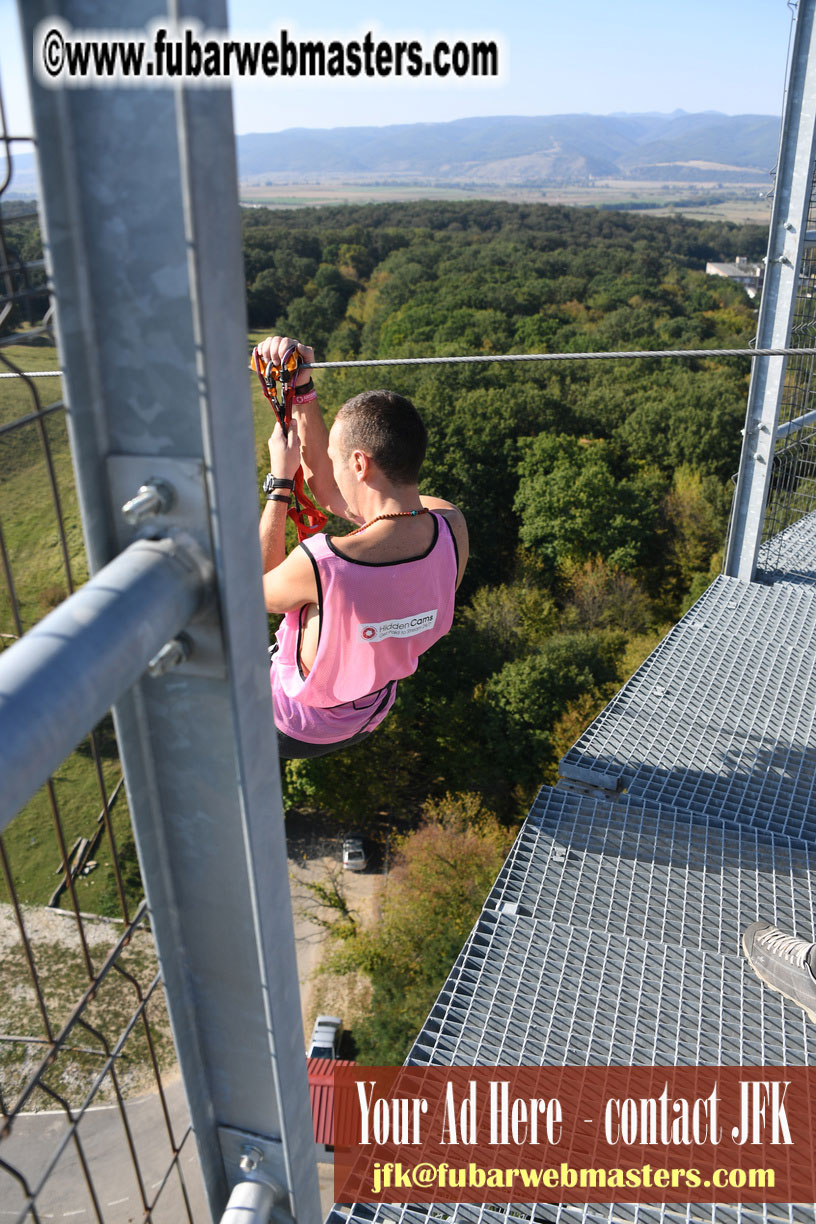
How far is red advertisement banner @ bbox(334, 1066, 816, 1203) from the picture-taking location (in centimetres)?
501

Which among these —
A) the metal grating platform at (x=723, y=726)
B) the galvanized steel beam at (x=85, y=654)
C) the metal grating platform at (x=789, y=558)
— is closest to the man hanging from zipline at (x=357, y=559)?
the galvanized steel beam at (x=85, y=654)

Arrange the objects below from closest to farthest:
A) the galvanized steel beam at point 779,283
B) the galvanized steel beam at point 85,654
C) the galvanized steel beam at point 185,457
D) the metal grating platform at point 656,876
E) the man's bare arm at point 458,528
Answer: the galvanized steel beam at point 85,654 < the galvanized steel beam at point 185,457 < the man's bare arm at point 458,528 < the metal grating platform at point 656,876 < the galvanized steel beam at point 779,283

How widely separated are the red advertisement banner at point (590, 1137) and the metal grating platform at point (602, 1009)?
11 centimetres

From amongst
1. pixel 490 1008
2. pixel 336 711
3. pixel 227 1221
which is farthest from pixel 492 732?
pixel 227 1221

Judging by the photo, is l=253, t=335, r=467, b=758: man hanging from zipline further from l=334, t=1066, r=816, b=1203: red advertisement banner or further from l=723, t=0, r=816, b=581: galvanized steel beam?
l=723, t=0, r=816, b=581: galvanized steel beam

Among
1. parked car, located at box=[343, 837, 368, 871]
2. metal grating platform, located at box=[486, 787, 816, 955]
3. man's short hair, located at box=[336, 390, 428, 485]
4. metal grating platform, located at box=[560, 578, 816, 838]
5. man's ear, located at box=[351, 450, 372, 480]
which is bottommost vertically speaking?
parked car, located at box=[343, 837, 368, 871]

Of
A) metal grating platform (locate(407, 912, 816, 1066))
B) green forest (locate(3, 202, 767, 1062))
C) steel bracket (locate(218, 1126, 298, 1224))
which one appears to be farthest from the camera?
green forest (locate(3, 202, 767, 1062))

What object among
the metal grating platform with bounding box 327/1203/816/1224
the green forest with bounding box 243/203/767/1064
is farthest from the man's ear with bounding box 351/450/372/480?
the green forest with bounding box 243/203/767/1064

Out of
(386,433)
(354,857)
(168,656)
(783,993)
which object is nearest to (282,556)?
(386,433)

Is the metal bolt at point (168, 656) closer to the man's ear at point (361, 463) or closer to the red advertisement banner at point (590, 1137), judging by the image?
the man's ear at point (361, 463)

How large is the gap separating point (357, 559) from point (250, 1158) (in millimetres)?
1683

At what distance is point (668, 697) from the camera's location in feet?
30.0

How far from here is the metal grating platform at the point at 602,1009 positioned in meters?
5.74

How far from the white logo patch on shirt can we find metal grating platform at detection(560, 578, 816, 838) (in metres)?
5.42
